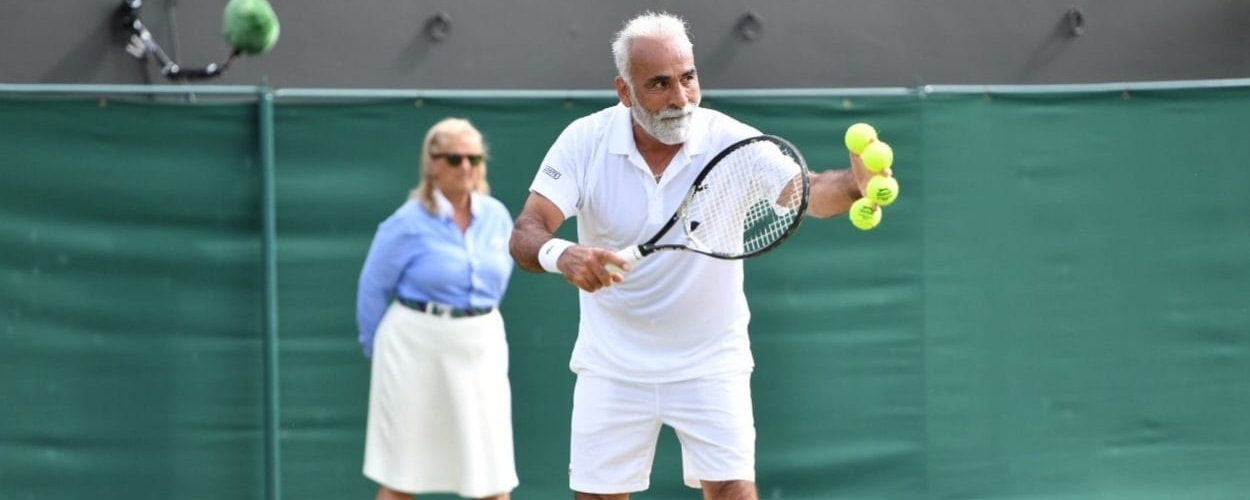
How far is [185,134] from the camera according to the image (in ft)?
20.9

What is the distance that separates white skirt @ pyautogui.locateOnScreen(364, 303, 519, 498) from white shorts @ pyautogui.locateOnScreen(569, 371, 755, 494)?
1.27 m

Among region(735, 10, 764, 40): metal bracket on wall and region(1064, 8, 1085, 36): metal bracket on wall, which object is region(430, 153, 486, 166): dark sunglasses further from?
region(1064, 8, 1085, 36): metal bracket on wall

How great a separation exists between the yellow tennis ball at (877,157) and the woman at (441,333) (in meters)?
2.19

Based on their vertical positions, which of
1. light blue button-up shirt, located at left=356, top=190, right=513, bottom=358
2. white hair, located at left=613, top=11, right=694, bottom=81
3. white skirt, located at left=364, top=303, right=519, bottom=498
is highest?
white hair, located at left=613, top=11, right=694, bottom=81

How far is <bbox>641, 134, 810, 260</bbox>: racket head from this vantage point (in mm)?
4895

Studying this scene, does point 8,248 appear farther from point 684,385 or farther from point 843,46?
point 843,46

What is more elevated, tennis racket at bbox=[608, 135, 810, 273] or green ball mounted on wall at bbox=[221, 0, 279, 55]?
green ball mounted on wall at bbox=[221, 0, 279, 55]

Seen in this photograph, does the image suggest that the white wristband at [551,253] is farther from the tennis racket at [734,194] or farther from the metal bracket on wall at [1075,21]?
the metal bracket on wall at [1075,21]

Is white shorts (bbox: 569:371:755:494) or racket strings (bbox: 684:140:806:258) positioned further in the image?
white shorts (bbox: 569:371:755:494)

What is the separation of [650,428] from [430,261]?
58.7 inches

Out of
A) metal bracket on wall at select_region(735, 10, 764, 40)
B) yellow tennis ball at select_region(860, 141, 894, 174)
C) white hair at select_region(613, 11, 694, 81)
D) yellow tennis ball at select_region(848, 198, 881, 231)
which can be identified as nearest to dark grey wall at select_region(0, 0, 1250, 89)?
metal bracket on wall at select_region(735, 10, 764, 40)

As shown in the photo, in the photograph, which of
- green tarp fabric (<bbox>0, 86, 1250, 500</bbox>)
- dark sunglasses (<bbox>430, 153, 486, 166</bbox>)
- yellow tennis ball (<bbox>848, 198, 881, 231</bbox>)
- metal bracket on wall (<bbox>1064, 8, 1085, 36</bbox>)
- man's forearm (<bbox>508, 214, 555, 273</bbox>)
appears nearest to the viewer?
yellow tennis ball (<bbox>848, 198, 881, 231</bbox>)

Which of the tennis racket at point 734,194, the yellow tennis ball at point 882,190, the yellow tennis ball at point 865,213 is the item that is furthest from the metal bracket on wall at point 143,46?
the yellow tennis ball at point 882,190

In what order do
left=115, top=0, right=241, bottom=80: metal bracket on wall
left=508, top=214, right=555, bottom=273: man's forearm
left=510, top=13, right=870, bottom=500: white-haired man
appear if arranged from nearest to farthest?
left=508, top=214, right=555, bottom=273: man's forearm → left=510, top=13, right=870, bottom=500: white-haired man → left=115, top=0, right=241, bottom=80: metal bracket on wall
